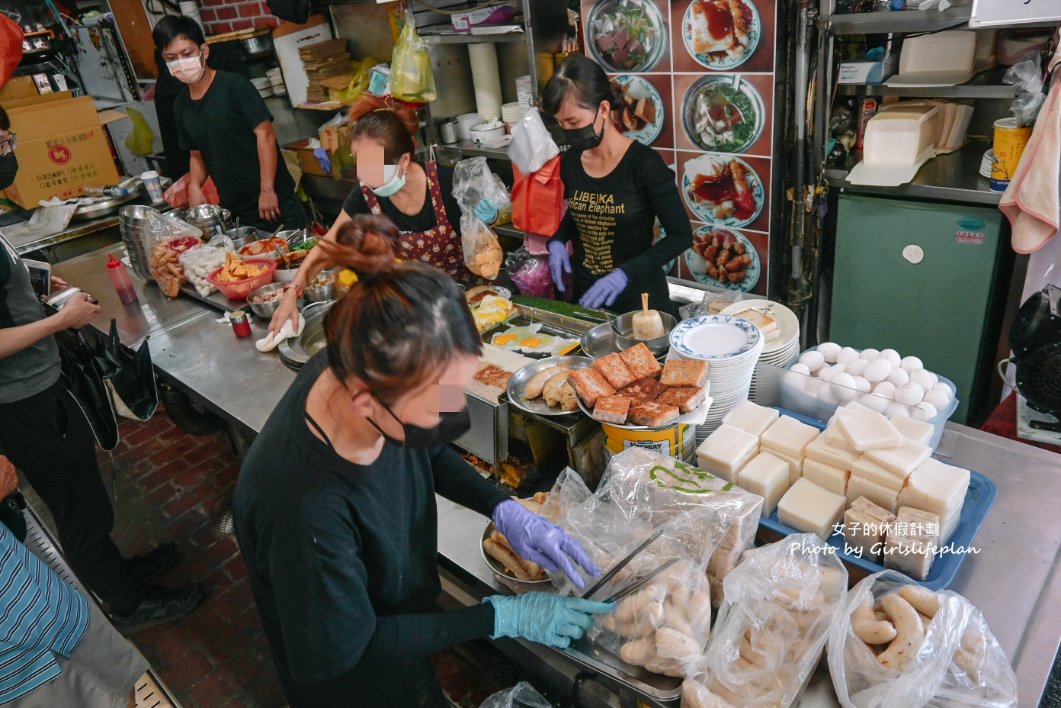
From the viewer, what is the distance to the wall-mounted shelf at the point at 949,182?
2963 millimetres

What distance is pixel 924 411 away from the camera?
1.65 metres

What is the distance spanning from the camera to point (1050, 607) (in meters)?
1.35

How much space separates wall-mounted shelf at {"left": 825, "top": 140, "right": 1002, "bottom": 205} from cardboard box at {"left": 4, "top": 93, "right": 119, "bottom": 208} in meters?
5.40

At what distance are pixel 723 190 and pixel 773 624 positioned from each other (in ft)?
9.38

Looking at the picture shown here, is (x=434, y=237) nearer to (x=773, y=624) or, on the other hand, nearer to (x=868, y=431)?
(x=868, y=431)

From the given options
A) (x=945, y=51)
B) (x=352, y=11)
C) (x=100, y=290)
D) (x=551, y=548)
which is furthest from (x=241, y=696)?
(x=352, y=11)

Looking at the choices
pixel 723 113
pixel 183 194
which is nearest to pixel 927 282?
pixel 723 113

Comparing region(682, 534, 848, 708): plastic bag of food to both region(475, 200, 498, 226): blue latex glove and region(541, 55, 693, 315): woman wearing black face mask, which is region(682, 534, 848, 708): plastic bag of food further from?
region(475, 200, 498, 226): blue latex glove

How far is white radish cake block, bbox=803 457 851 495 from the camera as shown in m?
1.52

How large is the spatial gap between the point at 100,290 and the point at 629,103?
3.09 meters

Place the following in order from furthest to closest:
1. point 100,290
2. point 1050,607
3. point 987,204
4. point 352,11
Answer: point 352,11 < point 100,290 < point 987,204 < point 1050,607

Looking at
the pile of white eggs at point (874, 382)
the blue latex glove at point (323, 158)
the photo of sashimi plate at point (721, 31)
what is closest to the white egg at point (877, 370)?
the pile of white eggs at point (874, 382)

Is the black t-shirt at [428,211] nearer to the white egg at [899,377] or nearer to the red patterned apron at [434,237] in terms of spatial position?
the red patterned apron at [434,237]

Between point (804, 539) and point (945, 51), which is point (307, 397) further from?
point (945, 51)
